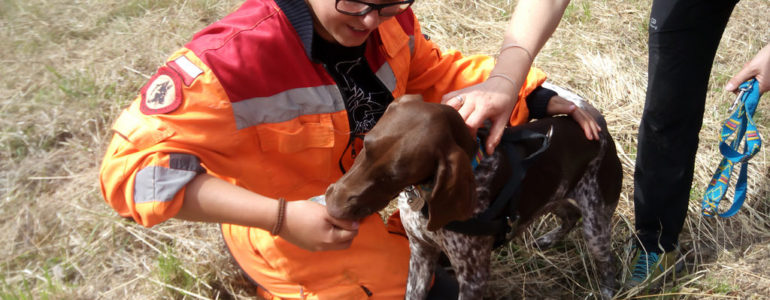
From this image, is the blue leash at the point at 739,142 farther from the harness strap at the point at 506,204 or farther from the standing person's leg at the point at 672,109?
the harness strap at the point at 506,204

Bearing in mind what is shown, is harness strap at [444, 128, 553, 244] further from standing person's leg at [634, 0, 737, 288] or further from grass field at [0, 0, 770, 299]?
grass field at [0, 0, 770, 299]

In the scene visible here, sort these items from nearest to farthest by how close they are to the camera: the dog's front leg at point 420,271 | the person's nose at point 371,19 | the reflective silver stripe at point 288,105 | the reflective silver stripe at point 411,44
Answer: the person's nose at point 371,19 → the reflective silver stripe at point 288,105 → the dog's front leg at point 420,271 → the reflective silver stripe at point 411,44

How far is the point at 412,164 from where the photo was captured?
1864 millimetres

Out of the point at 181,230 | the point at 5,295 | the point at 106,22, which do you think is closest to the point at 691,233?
the point at 181,230

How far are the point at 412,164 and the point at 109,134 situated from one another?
136 inches

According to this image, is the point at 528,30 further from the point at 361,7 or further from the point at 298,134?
the point at 298,134

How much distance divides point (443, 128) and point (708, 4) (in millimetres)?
1669

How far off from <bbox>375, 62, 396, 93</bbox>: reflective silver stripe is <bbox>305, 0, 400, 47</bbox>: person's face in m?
0.33

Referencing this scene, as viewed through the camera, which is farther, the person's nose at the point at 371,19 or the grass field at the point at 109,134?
the grass field at the point at 109,134

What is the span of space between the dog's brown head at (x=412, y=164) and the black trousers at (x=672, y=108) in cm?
149

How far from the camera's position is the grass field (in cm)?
340

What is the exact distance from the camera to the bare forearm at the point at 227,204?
220cm

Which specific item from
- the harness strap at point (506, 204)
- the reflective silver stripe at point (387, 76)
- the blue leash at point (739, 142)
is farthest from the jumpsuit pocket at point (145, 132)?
the blue leash at point (739, 142)

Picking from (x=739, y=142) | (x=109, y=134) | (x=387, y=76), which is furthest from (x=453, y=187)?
(x=109, y=134)
